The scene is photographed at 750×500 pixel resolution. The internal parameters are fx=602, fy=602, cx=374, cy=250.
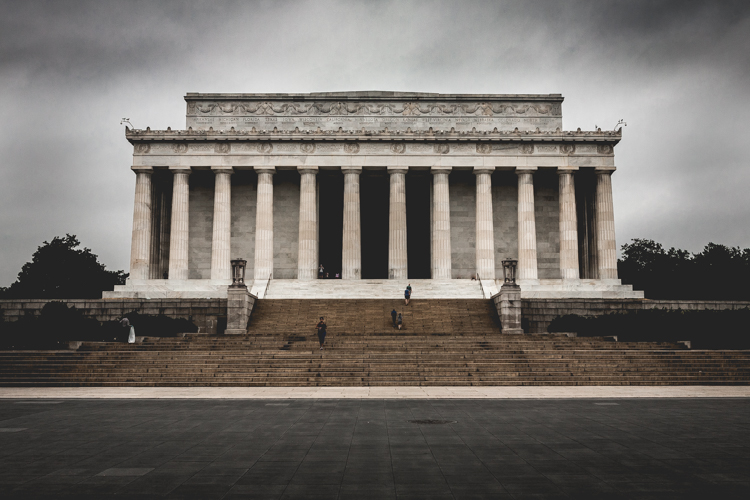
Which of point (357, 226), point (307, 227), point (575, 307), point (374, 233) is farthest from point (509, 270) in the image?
point (374, 233)

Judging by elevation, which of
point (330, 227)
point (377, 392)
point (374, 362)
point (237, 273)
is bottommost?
point (377, 392)

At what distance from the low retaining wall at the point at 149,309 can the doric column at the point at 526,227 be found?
2698 cm

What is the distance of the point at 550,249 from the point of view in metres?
58.3

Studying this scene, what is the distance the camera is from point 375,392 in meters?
22.2

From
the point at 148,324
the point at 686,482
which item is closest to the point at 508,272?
the point at 148,324

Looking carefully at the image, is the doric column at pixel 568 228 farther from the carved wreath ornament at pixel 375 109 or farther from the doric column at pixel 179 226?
the doric column at pixel 179 226

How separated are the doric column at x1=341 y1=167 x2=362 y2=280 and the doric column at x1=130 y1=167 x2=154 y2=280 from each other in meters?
17.6

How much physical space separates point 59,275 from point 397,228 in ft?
160

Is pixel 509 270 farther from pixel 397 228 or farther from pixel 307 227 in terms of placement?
pixel 307 227

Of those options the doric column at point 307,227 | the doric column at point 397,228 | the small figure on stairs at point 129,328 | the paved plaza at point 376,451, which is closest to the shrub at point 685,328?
the paved plaza at point 376,451

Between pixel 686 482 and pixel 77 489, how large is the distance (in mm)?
8713

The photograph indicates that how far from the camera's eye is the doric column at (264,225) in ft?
176

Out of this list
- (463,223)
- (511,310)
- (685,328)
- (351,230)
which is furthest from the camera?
(463,223)

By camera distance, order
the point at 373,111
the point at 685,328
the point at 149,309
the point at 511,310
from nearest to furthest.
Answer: the point at 685,328, the point at 511,310, the point at 149,309, the point at 373,111
